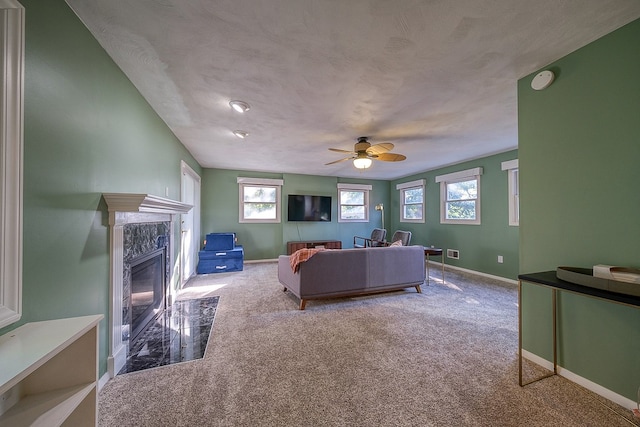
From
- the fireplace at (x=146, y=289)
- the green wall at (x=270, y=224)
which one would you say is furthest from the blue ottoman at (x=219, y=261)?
the fireplace at (x=146, y=289)

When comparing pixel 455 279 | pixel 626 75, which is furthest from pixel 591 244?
pixel 455 279

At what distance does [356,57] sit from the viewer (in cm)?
169

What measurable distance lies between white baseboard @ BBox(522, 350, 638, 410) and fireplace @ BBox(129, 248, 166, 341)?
3411 millimetres

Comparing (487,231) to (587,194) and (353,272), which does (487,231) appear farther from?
(587,194)

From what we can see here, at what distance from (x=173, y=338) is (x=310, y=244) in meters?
4.01

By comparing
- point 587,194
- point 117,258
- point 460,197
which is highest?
point 460,197

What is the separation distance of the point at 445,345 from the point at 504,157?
3779mm

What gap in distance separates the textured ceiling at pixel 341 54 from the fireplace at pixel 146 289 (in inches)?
65.3

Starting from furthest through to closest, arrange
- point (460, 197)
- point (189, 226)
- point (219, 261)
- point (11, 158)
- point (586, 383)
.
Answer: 1. point (460, 197)
2. point (219, 261)
3. point (189, 226)
4. point (586, 383)
5. point (11, 158)

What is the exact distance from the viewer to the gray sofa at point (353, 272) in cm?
299

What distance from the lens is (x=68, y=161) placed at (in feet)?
4.29

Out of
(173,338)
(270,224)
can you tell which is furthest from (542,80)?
(270,224)

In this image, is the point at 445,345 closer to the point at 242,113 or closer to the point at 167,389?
the point at 167,389

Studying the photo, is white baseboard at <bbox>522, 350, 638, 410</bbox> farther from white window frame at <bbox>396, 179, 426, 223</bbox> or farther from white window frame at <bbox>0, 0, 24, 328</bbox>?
white window frame at <bbox>396, 179, 426, 223</bbox>
